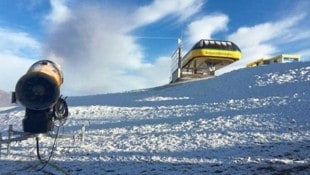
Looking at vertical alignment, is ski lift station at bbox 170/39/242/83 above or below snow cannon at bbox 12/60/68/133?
above

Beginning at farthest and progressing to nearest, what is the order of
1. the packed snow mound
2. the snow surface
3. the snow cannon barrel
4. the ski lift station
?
the ski lift station, the packed snow mound, the snow surface, the snow cannon barrel

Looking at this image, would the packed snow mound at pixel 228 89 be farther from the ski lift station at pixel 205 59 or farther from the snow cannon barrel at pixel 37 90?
the snow cannon barrel at pixel 37 90

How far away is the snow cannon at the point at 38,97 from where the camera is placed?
14.0 meters

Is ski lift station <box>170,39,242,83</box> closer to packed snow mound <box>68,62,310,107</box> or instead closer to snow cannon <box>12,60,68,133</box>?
packed snow mound <box>68,62,310,107</box>

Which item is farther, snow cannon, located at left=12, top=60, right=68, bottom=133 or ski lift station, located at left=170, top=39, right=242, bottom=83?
A: ski lift station, located at left=170, top=39, right=242, bottom=83

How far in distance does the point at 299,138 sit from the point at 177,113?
8140 millimetres

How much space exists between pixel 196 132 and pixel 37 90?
7542mm

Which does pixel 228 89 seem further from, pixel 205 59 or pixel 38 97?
pixel 38 97

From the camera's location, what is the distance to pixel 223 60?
122 ft

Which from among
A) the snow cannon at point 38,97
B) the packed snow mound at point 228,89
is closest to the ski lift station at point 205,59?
the packed snow mound at point 228,89

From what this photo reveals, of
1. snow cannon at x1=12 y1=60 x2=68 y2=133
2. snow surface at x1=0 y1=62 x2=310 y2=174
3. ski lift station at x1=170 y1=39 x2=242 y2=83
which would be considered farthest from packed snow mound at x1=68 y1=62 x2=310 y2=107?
snow cannon at x1=12 y1=60 x2=68 y2=133

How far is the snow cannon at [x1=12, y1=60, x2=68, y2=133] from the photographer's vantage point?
13976 mm

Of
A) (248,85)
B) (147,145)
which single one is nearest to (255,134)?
(147,145)

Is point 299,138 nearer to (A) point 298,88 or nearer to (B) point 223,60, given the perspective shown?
(A) point 298,88
